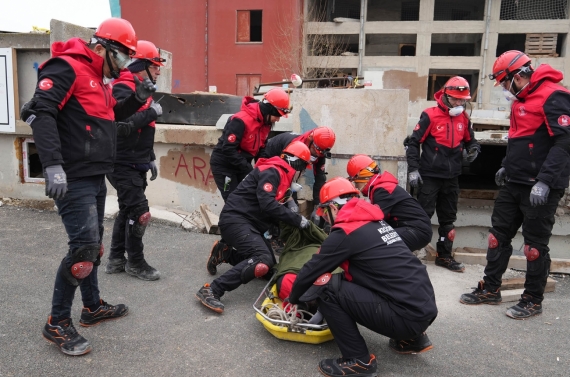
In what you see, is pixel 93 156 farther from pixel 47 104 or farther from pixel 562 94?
pixel 562 94

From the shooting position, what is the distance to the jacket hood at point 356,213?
289 cm

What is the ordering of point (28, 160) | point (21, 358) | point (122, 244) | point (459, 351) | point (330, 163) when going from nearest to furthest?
point (21, 358) → point (459, 351) → point (122, 244) → point (330, 163) → point (28, 160)

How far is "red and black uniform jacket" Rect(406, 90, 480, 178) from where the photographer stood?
512cm

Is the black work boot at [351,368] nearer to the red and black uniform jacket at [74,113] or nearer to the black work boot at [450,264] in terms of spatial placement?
Answer: the red and black uniform jacket at [74,113]

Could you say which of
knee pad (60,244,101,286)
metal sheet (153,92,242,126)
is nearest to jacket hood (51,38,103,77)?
knee pad (60,244,101,286)

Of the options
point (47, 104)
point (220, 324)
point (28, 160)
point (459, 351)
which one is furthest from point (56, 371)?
point (28, 160)

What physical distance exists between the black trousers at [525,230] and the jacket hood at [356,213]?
69.3 inches

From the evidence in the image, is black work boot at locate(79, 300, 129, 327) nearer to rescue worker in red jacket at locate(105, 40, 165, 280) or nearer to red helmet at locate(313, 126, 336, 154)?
rescue worker in red jacket at locate(105, 40, 165, 280)

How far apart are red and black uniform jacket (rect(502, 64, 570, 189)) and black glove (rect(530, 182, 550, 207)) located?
1.7 inches

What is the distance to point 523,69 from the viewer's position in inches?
152

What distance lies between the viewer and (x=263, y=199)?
4055mm

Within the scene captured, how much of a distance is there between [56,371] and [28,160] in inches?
221

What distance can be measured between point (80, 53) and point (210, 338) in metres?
2.17

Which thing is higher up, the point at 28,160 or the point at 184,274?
the point at 28,160
